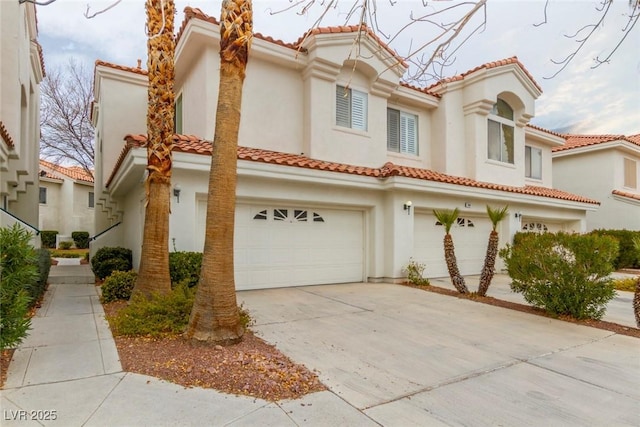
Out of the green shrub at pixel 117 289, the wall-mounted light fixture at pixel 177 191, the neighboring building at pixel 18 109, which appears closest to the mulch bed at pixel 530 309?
the wall-mounted light fixture at pixel 177 191

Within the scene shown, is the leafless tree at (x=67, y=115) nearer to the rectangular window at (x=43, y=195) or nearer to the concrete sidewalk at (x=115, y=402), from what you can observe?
the rectangular window at (x=43, y=195)

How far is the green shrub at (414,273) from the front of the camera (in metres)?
11.1

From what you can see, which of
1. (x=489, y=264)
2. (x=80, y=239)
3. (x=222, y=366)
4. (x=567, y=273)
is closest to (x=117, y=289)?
(x=222, y=366)

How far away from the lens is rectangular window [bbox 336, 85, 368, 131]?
1189cm

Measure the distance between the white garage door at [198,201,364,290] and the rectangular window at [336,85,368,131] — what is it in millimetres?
2979

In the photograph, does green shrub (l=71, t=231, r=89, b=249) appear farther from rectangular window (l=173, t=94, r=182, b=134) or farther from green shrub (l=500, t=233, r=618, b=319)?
green shrub (l=500, t=233, r=618, b=319)

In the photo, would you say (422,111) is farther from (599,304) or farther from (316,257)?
(599,304)

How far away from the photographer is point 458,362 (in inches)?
189

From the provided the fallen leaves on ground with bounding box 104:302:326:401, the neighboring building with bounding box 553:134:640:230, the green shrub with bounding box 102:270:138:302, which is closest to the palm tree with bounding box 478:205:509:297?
the fallen leaves on ground with bounding box 104:302:326:401

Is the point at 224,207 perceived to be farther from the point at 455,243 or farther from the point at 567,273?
the point at 455,243

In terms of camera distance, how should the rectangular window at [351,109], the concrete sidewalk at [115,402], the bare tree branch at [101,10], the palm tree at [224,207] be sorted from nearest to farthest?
the concrete sidewalk at [115,402] → the bare tree branch at [101,10] → the palm tree at [224,207] → the rectangular window at [351,109]

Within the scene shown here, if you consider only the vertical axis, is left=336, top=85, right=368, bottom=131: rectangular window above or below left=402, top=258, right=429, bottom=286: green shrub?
above

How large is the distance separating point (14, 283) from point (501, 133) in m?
16.4

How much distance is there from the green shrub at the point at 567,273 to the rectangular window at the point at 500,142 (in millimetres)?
8174
